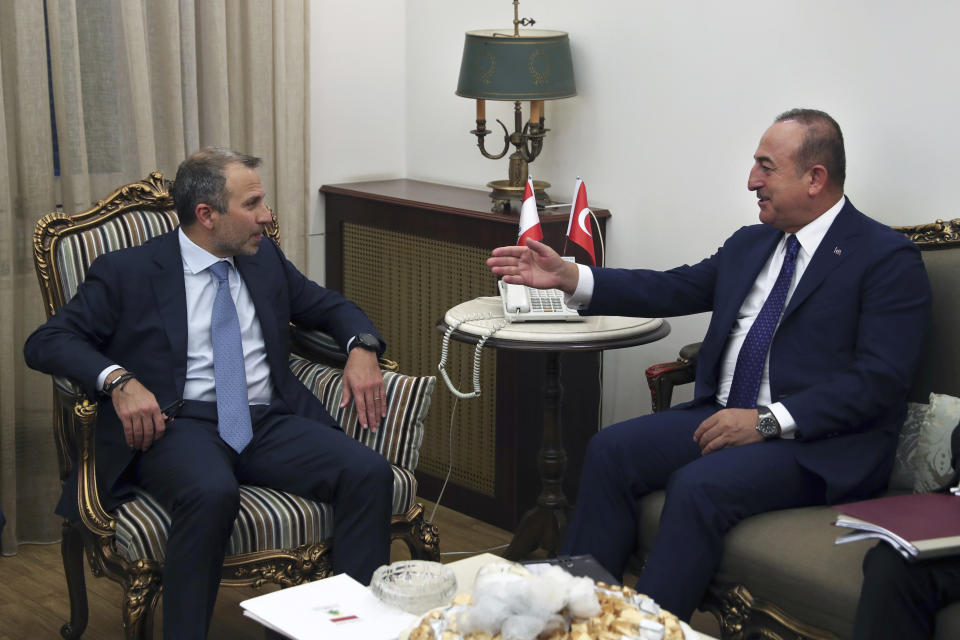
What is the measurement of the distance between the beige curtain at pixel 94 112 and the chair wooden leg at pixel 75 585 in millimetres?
685

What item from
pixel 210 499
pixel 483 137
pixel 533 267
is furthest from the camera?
pixel 483 137

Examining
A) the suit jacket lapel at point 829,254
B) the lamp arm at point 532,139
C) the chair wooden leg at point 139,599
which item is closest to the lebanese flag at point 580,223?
the lamp arm at point 532,139

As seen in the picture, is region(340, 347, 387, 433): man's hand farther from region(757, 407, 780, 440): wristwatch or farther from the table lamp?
the table lamp

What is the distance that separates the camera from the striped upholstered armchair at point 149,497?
2471 mm

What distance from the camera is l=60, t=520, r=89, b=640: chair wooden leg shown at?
2812 mm

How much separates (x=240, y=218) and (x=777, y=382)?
4.44ft

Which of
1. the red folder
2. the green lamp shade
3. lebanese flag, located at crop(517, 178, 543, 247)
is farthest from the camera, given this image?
the green lamp shade

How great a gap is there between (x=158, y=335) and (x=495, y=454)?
1.36 meters

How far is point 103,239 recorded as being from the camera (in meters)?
2.86

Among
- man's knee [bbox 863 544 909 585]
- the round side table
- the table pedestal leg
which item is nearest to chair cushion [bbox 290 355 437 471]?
the round side table

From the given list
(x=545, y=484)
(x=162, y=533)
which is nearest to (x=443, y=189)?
(x=545, y=484)

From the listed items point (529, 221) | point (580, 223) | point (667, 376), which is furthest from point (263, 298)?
point (667, 376)

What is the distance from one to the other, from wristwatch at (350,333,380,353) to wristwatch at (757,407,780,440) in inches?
38.1

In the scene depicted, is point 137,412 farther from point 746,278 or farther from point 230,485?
point 746,278
